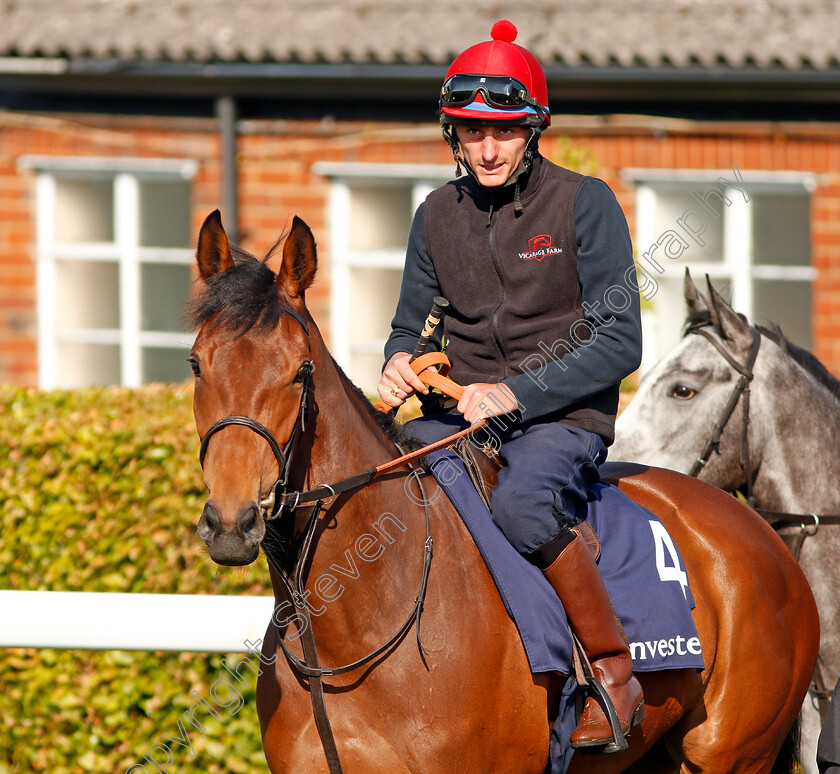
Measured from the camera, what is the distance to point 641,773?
3711 mm

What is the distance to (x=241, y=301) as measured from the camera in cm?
247

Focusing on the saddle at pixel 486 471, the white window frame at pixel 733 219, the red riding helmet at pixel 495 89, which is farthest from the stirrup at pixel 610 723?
the white window frame at pixel 733 219

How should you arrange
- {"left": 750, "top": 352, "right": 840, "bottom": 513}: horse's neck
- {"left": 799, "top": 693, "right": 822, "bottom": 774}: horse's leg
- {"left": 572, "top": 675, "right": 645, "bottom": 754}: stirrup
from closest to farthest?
{"left": 572, "top": 675, "right": 645, "bottom": 754}: stirrup
{"left": 799, "top": 693, "right": 822, "bottom": 774}: horse's leg
{"left": 750, "top": 352, "right": 840, "bottom": 513}: horse's neck

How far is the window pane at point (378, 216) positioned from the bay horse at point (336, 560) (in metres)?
6.84

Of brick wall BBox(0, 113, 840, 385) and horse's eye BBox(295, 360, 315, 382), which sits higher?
brick wall BBox(0, 113, 840, 385)

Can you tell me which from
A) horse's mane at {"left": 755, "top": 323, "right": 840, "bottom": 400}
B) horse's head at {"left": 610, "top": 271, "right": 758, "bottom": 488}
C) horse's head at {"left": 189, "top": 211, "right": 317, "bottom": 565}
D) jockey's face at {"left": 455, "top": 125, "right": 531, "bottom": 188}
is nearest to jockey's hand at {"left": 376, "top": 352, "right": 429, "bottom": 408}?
horse's head at {"left": 189, "top": 211, "right": 317, "bottom": 565}

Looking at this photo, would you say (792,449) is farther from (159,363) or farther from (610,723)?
(159,363)

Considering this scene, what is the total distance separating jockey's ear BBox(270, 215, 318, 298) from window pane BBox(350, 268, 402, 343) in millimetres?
6969

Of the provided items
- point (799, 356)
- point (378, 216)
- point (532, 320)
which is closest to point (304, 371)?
point (532, 320)

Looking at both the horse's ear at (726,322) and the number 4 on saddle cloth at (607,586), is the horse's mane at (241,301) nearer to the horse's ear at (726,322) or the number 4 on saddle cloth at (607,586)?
A: the number 4 on saddle cloth at (607,586)

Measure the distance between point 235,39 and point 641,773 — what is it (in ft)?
25.4

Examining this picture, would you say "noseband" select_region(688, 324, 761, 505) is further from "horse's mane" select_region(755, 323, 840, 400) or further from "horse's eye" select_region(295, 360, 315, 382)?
"horse's eye" select_region(295, 360, 315, 382)

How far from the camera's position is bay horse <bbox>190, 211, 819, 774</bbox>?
7.89 ft

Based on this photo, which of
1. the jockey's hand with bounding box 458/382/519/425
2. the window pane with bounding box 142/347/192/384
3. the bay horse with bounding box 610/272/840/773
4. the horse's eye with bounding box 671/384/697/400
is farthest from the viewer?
the window pane with bounding box 142/347/192/384
